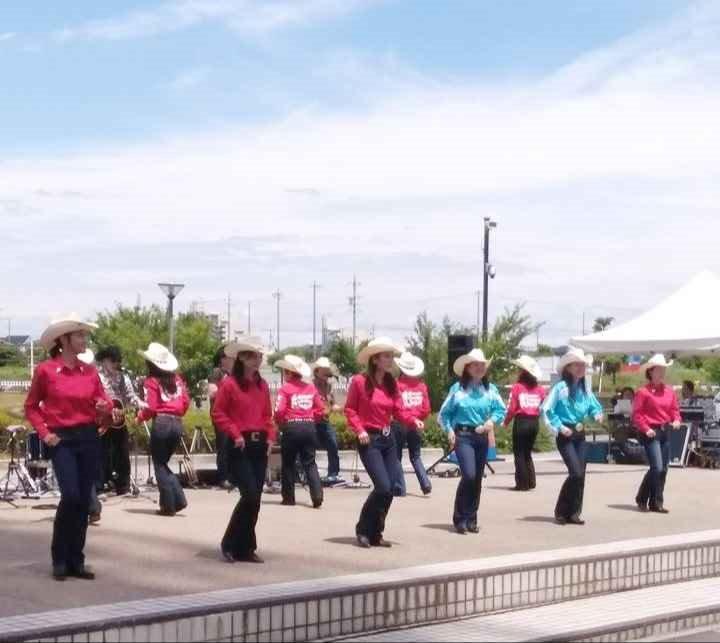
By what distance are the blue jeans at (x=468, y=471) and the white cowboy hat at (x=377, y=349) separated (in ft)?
4.01

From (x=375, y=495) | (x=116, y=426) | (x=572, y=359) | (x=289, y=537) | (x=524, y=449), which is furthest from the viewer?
(x=524, y=449)

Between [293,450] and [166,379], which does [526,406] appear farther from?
[166,379]

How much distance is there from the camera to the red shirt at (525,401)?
62.2 feet

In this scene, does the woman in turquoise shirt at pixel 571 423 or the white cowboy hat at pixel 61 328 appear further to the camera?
the woman in turquoise shirt at pixel 571 423

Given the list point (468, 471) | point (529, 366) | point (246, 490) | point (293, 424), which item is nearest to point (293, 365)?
point (293, 424)

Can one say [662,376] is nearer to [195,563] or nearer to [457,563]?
[457,563]

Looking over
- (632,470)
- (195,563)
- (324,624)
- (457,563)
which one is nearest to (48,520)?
(195,563)

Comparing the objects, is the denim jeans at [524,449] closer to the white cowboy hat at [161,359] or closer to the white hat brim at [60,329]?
the white cowboy hat at [161,359]

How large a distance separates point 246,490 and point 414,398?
660 cm

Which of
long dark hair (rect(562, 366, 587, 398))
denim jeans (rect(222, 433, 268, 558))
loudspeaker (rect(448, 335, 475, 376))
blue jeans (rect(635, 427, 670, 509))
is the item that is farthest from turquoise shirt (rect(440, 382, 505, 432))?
loudspeaker (rect(448, 335, 475, 376))

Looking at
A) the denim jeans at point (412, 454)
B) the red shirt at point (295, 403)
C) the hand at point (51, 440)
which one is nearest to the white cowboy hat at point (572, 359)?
the denim jeans at point (412, 454)

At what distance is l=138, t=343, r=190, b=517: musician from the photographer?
1422cm

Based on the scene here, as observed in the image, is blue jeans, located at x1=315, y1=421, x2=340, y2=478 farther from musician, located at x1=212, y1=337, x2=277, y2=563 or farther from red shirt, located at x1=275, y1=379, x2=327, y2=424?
musician, located at x1=212, y1=337, x2=277, y2=563

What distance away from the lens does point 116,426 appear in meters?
15.5
